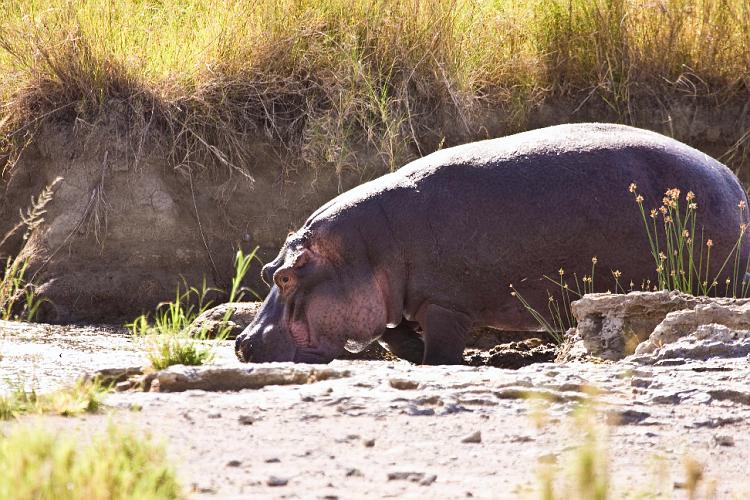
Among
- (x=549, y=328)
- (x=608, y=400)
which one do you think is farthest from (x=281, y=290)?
(x=608, y=400)

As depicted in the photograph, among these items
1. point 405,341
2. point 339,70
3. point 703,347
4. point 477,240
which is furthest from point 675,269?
point 339,70

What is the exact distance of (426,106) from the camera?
8.91 meters

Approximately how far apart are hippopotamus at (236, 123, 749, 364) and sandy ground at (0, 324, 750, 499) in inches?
60.6

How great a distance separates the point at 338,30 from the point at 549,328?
12.0 ft

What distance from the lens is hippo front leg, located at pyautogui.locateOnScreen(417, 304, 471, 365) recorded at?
20.3 feet

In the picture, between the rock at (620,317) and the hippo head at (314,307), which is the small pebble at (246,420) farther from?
the hippo head at (314,307)

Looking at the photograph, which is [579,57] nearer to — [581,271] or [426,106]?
[426,106]

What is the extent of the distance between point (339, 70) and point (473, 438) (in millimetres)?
5594

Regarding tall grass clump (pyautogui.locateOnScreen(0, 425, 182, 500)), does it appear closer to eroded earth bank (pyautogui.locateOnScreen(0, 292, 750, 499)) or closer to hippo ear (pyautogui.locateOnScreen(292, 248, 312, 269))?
eroded earth bank (pyautogui.locateOnScreen(0, 292, 750, 499))

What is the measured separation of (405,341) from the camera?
672 centimetres

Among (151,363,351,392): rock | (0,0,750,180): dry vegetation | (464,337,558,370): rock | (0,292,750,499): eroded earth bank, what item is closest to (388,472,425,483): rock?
(0,292,750,499): eroded earth bank

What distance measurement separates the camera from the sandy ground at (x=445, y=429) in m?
2.99

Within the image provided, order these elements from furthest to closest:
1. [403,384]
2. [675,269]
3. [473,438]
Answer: [675,269] → [403,384] → [473,438]

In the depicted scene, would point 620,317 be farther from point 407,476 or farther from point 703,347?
point 407,476
